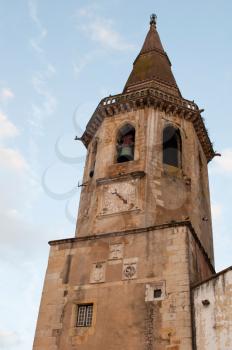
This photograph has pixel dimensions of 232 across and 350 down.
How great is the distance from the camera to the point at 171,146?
840 inches

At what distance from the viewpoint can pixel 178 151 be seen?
68.7ft

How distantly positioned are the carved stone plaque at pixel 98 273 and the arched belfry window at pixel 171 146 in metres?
6.08

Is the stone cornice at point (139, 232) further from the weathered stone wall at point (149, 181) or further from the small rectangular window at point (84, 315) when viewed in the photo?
the small rectangular window at point (84, 315)

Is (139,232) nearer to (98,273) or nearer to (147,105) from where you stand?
(98,273)

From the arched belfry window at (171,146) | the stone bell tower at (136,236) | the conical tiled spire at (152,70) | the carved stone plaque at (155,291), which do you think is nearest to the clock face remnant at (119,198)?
the stone bell tower at (136,236)

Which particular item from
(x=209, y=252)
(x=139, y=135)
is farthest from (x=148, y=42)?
(x=209, y=252)

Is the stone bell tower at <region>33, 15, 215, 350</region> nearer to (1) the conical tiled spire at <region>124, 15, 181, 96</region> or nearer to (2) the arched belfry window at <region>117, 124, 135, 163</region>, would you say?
(2) the arched belfry window at <region>117, 124, 135, 163</region>

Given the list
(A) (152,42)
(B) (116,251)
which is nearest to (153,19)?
(A) (152,42)

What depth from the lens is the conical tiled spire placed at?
80.3 ft

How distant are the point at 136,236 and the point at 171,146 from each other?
605 cm

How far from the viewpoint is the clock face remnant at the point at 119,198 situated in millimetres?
18188

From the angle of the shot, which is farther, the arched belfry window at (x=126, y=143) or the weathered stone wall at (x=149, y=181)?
the arched belfry window at (x=126, y=143)

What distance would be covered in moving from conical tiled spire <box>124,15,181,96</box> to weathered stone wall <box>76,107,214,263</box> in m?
3.23

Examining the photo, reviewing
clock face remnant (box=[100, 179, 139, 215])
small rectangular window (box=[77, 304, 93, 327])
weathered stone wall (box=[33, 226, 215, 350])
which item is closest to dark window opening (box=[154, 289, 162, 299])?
weathered stone wall (box=[33, 226, 215, 350])
